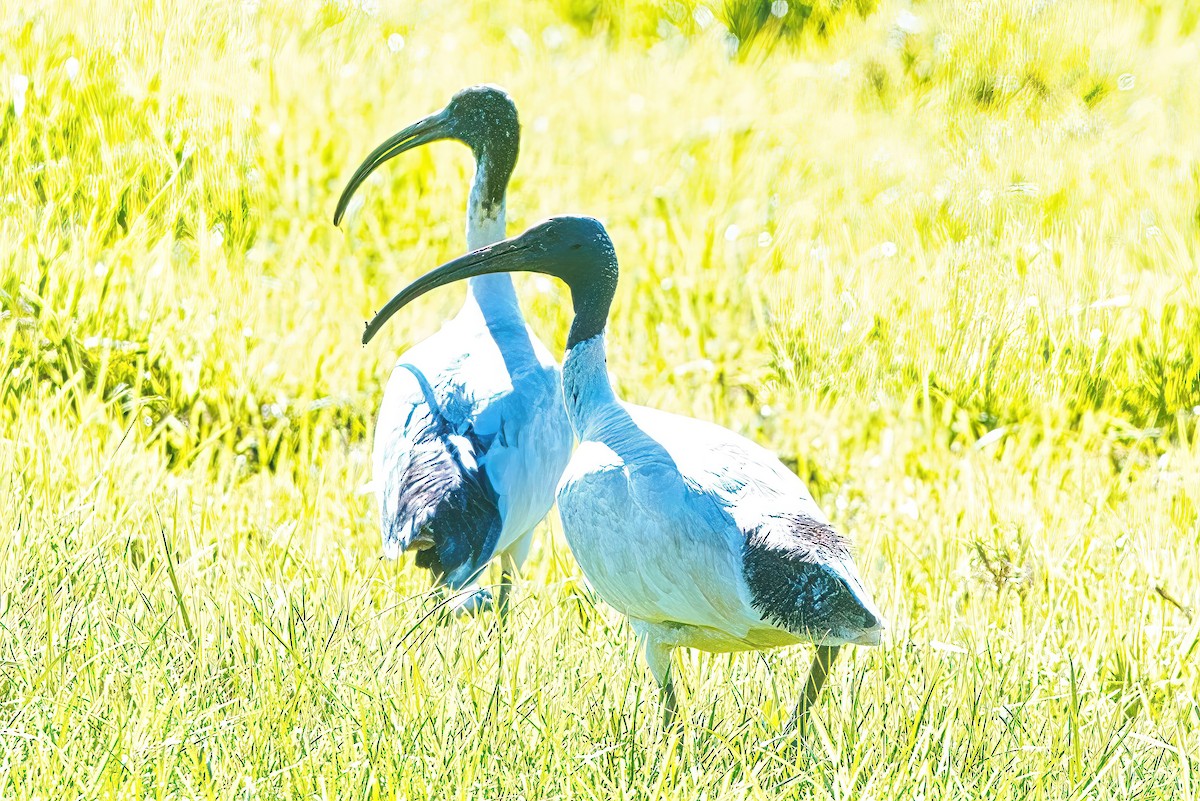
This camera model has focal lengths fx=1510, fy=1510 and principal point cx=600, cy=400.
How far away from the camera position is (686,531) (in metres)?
2.97

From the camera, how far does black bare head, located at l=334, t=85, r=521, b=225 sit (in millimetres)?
4430

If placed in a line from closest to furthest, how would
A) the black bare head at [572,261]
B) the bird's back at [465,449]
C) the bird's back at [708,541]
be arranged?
the bird's back at [708,541] < the black bare head at [572,261] < the bird's back at [465,449]

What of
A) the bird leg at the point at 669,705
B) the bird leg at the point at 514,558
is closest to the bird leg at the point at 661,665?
the bird leg at the point at 669,705

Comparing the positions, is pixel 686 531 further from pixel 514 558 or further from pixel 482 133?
pixel 482 133

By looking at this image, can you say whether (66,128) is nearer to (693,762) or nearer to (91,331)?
(91,331)

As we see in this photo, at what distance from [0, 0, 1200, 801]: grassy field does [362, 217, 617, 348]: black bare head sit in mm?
670

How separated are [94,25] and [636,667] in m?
4.21

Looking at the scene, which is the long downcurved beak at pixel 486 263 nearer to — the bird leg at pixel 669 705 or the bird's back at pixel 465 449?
the bird's back at pixel 465 449

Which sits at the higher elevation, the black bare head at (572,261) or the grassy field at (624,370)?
the black bare head at (572,261)

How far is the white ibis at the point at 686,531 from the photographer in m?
2.84

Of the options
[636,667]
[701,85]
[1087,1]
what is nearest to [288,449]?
[636,667]

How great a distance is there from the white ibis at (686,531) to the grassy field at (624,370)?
0.47ft

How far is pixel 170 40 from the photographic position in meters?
6.26

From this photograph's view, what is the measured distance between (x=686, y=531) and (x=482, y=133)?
1.90m
